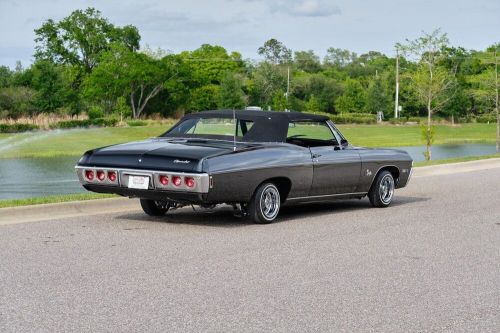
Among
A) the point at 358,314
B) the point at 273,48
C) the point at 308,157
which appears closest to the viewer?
the point at 358,314

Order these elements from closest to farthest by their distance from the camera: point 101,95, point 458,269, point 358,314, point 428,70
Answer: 1. point 358,314
2. point 458,269
3. point 428,70
4. point 101,95

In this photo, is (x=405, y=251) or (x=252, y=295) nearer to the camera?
(x=252, y=295)

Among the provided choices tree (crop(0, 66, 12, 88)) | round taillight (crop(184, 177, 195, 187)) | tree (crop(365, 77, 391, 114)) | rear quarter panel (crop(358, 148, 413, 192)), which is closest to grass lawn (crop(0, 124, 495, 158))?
tree (crop(0, 66, 12, 88))

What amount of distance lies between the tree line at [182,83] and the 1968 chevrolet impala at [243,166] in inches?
1237

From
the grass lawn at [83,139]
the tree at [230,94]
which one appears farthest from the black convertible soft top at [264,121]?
the tree at [230,94]

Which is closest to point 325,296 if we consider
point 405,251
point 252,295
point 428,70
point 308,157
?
point 252,295

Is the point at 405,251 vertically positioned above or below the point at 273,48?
below

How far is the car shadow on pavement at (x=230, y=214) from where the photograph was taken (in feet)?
39.4

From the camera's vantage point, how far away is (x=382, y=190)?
45.6 ft

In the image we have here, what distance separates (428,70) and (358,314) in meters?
43.8

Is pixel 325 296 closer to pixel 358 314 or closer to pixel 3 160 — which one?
pixel 358 314

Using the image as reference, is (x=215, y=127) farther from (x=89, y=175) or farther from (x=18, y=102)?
(x=18, y=102)

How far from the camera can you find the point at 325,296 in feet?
24.3

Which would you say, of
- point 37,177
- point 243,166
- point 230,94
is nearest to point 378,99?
point 230,94
